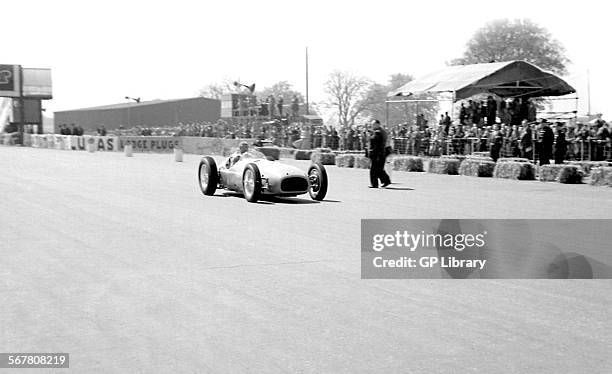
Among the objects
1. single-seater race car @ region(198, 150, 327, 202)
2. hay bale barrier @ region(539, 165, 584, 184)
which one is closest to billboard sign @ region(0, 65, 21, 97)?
hay bale barrier @ region(539, 165, 584, 184)

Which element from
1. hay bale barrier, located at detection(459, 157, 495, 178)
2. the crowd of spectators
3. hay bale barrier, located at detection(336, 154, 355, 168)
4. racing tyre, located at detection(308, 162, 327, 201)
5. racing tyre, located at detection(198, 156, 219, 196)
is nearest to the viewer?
racing tyre, located at detection(308, 162, 327, 201)

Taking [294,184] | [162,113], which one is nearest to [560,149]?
[294,184]

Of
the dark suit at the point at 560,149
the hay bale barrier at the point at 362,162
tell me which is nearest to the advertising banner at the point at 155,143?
the hay bale barrier at the point at 362,162

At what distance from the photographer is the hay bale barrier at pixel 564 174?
2197 cm

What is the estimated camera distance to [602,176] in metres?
20.8

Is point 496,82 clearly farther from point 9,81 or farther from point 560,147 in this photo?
point 9,81

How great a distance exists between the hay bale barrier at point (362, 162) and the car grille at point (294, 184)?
1542 cm

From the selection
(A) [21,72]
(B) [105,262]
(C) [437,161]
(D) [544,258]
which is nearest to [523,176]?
(C) [437,161]

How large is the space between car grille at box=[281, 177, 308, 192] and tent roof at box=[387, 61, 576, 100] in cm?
1763

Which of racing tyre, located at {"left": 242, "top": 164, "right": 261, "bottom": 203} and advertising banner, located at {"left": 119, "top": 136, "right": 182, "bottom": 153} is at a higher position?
advertising banner, located at {"left": 119, "top": 136, "right": 182, "bottom": 153}

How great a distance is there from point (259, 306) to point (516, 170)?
723 inches

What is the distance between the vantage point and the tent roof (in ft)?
106

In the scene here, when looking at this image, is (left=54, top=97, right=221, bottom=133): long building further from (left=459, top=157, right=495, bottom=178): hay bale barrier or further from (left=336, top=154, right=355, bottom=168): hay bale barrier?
(left=459, top=157, right=495, bottom=178): hay bale barrier

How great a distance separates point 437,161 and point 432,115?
69.9 m
